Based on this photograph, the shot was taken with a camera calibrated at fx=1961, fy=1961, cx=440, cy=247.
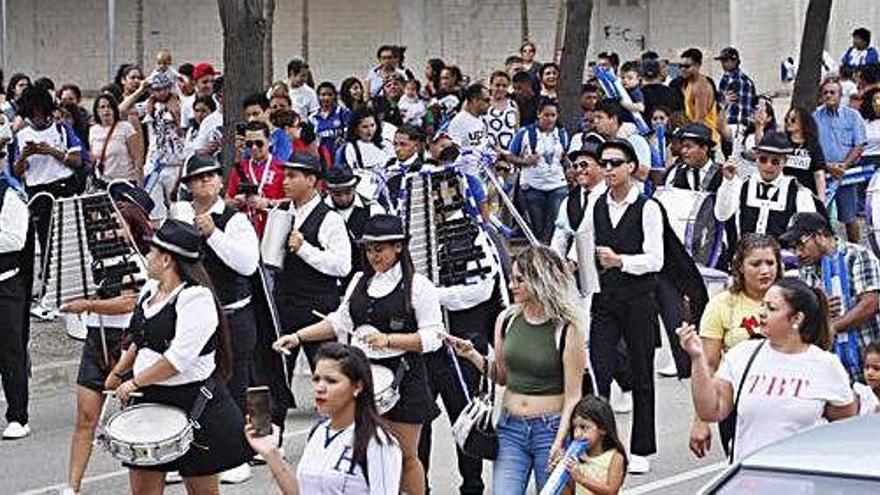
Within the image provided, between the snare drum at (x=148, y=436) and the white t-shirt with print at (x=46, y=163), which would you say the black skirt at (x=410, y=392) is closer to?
the snare drum at (x=148, y=436)

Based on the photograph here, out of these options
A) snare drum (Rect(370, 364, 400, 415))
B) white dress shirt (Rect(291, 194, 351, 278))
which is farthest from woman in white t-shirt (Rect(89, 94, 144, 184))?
snare drum (Rect(370, 364, 400, 415))

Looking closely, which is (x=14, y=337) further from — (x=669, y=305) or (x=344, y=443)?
(x=344, y=443)

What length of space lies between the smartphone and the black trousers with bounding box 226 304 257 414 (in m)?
3.76

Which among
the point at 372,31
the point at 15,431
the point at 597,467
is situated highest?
the point at 372,31

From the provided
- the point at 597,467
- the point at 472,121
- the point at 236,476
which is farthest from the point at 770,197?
the point at 472,121

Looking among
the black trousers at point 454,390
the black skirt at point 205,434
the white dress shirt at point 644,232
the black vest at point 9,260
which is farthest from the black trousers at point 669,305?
the black vest at point 9,260

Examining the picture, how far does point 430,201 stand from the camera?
10789 millimetres

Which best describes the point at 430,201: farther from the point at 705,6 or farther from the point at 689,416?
the point at 705,6

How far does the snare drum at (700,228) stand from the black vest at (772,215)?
1.33ft

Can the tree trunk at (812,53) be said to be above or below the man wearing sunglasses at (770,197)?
above

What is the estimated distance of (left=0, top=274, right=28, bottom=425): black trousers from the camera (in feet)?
39.1

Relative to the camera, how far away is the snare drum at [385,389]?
8.81m

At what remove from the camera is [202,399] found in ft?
27.2

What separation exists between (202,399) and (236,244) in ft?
6.60
